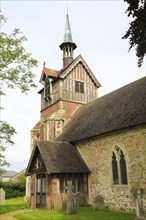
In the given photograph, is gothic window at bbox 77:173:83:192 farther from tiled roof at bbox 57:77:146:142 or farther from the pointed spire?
the pointed spire

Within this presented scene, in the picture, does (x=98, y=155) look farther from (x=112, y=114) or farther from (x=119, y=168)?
(x=112, y=114)

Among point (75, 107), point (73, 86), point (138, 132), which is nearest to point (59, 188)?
point (138, 132)

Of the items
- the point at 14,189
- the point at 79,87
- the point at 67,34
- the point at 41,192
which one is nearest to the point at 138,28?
the point at 41,192

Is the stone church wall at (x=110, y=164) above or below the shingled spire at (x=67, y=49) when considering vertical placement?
below

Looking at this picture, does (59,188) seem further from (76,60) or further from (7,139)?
(76,60)

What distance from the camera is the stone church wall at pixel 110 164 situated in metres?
14.0

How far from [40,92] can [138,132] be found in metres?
18.2

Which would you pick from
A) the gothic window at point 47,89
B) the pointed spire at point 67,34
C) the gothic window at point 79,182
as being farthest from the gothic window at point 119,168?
the pointed spire at point 67,34

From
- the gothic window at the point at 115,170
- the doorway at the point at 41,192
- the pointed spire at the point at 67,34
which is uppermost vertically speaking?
the pointed spire at the point at 67,34

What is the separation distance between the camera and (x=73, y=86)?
2711 centimetres

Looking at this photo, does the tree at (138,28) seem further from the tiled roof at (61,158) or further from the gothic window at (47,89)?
the gothic window at (47,89)

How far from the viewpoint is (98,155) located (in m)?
17.3

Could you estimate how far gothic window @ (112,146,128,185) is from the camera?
49.6ft

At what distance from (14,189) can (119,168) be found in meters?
24.1
